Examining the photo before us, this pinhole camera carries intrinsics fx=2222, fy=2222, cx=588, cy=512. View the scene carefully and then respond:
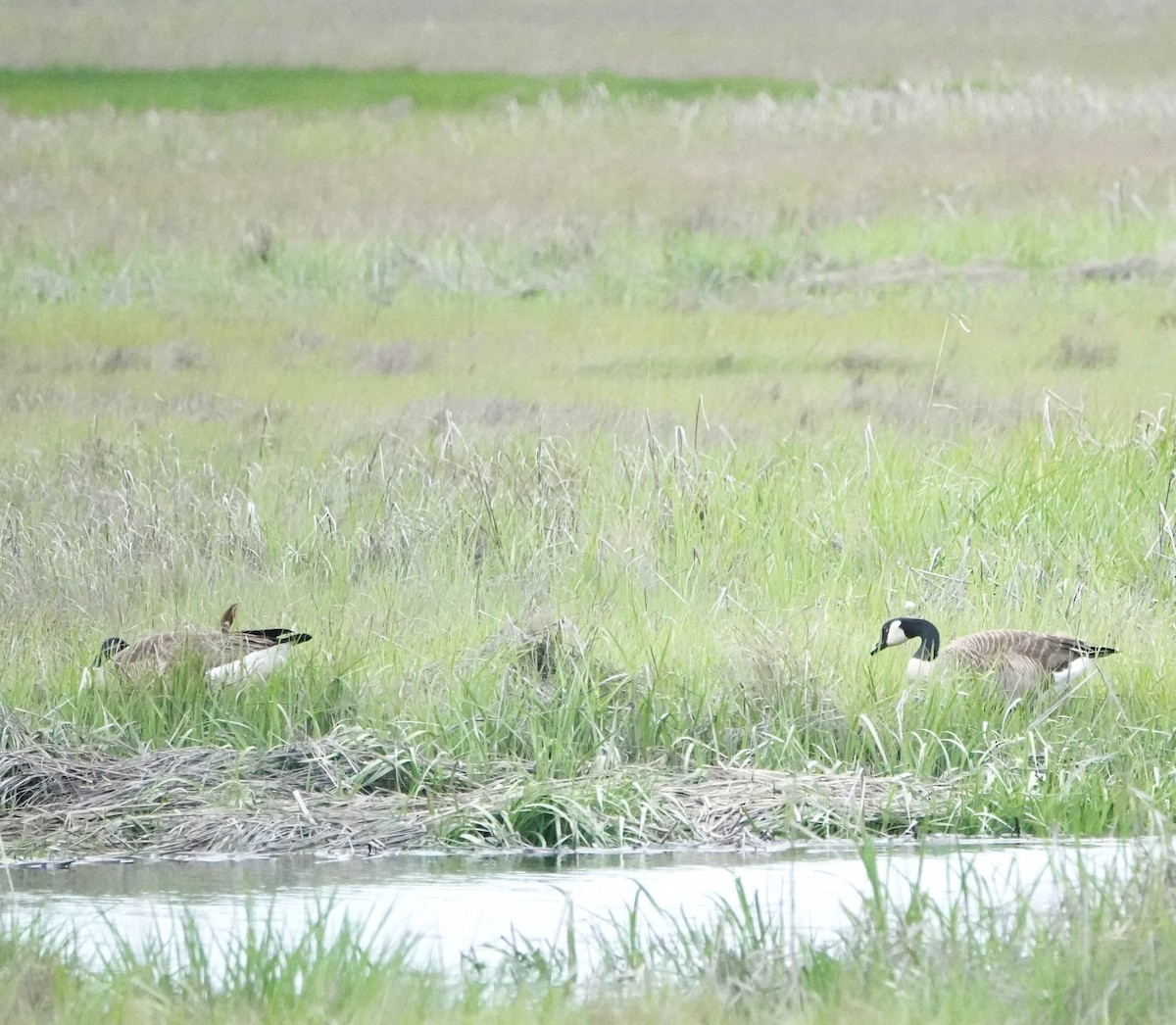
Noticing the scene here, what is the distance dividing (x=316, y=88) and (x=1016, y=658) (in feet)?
98.5

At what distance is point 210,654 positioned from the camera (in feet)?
25.8

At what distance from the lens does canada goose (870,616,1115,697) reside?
774 cm

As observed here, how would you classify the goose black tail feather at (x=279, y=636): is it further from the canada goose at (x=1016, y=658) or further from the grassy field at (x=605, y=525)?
the canada goose at (x=1016, y=658)

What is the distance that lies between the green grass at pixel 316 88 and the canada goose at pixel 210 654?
26709 mm

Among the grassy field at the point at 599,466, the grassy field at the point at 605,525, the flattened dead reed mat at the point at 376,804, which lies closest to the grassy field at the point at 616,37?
the grassy field at the point at 599,466

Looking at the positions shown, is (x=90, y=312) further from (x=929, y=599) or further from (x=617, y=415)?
(x=929, y=599)

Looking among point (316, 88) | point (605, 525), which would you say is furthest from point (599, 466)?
point (316, 88)

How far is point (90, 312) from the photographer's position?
21953 mm

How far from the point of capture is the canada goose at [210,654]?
7.80 metres

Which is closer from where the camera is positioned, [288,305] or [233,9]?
[288,305]

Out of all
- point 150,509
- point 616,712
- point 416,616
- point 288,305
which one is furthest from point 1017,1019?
point 288,305

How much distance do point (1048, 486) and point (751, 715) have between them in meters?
3.38

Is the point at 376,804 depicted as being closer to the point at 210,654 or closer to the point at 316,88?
the point at 210,654

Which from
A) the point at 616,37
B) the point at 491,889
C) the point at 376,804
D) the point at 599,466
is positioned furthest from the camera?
the point at 616,37
